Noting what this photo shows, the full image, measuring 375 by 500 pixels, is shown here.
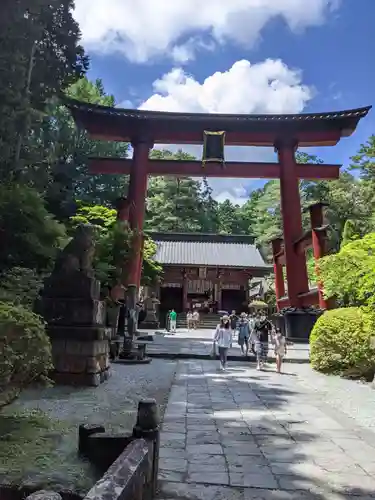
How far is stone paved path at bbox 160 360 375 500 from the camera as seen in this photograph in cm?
368

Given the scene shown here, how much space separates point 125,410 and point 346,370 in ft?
20.4

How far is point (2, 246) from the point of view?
406 inches

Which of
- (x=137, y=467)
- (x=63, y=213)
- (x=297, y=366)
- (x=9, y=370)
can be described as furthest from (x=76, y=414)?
(x=63, y=213)

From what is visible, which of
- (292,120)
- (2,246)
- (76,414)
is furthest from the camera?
(292,120)

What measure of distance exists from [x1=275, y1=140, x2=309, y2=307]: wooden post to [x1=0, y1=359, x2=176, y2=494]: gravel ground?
8704 mm

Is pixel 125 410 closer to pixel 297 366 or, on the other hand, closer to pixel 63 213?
pixel 297 366

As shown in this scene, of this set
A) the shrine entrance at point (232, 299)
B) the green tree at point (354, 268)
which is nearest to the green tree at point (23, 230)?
the green tree at point (354, 268)

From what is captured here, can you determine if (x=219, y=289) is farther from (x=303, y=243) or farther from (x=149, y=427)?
(x=149, y=427)

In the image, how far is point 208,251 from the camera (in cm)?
3759

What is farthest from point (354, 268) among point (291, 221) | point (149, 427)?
point (291, 221)

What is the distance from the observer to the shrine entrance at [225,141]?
18672 mm

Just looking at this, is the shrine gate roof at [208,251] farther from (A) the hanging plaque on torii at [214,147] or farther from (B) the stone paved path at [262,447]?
(B) the stone paved path at [262,447]

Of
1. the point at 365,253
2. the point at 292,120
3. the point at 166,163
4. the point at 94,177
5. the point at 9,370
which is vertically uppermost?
the point at 94,177

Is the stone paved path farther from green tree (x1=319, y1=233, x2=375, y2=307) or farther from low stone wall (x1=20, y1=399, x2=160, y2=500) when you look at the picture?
green tree (x1=319, y1=233, x2=375, y2=307)
